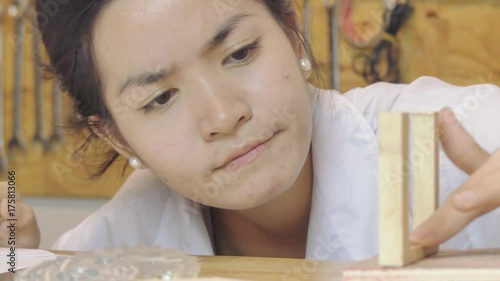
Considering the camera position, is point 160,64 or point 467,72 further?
point 467,72

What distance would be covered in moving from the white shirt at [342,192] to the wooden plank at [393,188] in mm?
359

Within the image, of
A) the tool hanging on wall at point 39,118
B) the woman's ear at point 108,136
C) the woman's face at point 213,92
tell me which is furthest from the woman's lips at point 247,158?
the tool hanging on wall at point 39,118

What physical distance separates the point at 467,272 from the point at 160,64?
15.7 inches

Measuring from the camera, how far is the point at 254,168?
2.52 ft

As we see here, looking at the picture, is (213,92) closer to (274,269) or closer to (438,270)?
(274,269)

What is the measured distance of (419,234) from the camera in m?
0.55

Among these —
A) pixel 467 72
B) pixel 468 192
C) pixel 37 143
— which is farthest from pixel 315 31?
pixel 468 192

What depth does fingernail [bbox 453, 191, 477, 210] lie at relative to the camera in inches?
21.7

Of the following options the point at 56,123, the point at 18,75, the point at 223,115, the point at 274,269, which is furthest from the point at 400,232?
the point at 18,75

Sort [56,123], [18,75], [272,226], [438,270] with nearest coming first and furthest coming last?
1. [438,270]
2. [272,226]
3. [56,123]
4. [18,75]

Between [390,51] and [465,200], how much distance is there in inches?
43.4

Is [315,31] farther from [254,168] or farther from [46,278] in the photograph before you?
[46,278]

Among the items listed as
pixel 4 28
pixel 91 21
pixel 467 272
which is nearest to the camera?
pixel 467 272

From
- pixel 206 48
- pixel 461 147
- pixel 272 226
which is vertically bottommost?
pixel 272 226
